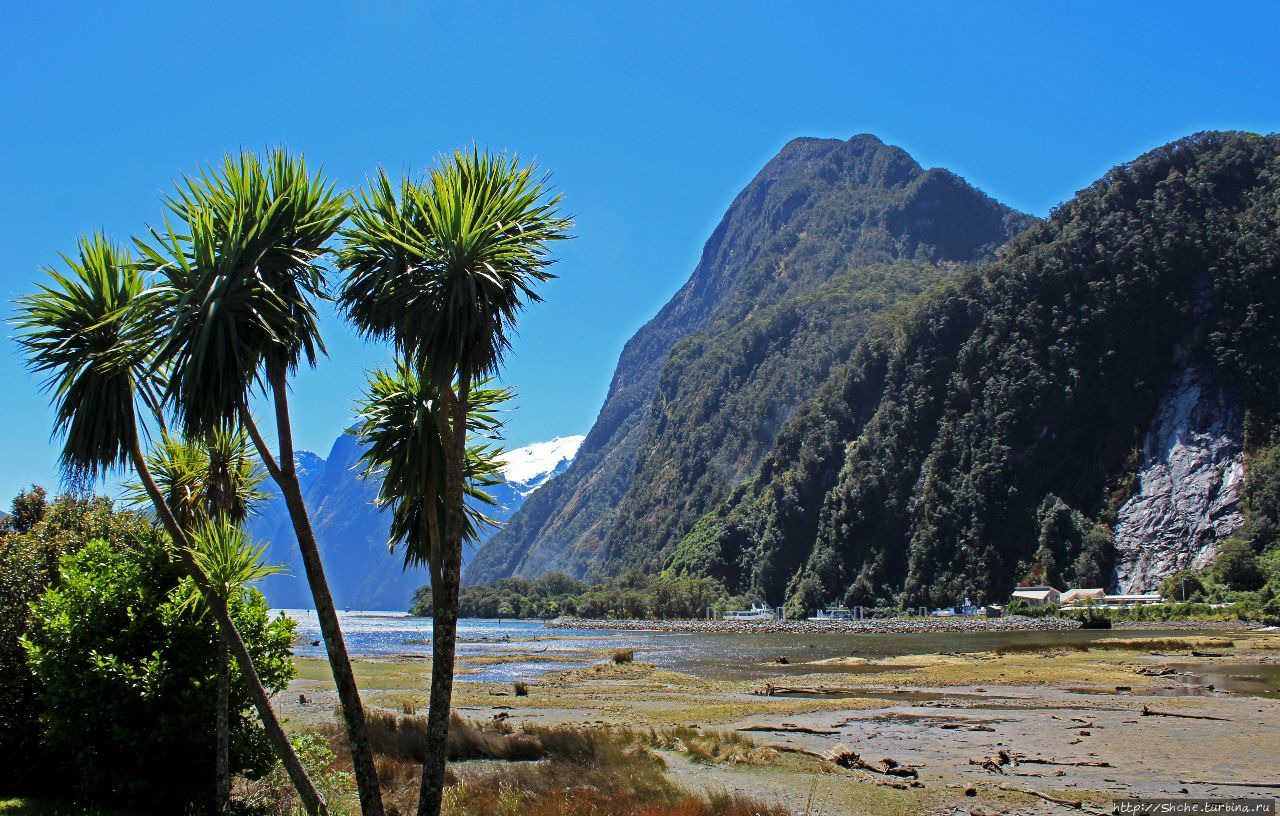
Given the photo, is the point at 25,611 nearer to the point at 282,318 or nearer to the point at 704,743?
the point at 282,318

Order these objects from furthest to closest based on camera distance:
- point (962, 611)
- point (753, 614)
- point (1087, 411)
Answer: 1. point (753, 614)
2. point (1087, 411)
3. point (962, 611)

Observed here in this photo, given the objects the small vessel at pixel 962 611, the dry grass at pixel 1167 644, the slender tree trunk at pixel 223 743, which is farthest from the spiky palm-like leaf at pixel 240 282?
the small vessel at pixel 962 611

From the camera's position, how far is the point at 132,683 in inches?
502

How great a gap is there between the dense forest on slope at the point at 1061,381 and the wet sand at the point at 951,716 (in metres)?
95.8

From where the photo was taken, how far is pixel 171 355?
982cm

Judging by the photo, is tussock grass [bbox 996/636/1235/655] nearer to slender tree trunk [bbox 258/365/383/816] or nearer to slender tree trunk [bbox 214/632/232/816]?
slender tree trunk [bbox 214/632/232/816]

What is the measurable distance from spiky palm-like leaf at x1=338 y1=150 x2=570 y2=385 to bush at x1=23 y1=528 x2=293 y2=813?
224 inches

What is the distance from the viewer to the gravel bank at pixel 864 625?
106 m

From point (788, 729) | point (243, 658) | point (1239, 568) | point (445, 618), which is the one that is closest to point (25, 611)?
point (243, 658)

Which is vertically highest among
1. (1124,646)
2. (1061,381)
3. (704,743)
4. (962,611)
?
(1061,381)

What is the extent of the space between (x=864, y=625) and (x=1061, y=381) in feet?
205

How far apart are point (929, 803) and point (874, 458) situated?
172m

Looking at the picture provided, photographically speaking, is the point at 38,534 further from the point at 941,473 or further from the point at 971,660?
the point at 941,473

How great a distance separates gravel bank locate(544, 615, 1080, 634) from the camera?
106 m
